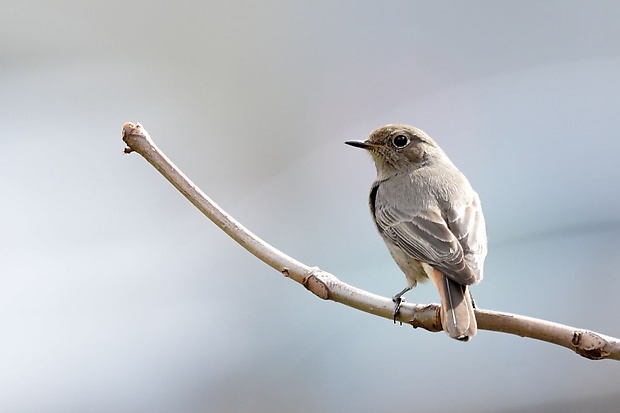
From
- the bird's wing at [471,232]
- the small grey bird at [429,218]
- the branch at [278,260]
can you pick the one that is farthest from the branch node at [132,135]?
the bird's wing at [471,232]

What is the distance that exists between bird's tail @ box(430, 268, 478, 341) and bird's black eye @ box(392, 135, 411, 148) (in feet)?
4.14

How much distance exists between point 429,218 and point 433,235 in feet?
0.54

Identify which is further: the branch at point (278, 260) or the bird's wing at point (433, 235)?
the bird's wing at point (433, 235)

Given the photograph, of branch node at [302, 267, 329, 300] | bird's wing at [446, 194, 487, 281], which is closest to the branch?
branch node at [302, 267, 329, 300]

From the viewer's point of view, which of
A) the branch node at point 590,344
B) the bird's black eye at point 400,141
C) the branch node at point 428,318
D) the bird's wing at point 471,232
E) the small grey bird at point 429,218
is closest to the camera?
the branch node at point 590,344

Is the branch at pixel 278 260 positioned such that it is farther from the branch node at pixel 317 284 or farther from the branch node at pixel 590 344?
the branch node at pixel 590 344

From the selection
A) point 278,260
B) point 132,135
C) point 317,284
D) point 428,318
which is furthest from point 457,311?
point 132,135

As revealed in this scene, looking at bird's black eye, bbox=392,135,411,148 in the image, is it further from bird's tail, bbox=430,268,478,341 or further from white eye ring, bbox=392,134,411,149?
bird's tail, bbox=430,268,478,341

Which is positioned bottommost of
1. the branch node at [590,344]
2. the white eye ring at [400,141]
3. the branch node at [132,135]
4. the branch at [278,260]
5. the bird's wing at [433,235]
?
the branch node at [590,344]

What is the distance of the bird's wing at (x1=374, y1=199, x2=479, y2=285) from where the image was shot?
268 cm

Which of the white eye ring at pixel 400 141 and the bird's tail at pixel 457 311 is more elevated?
the white eye ring at pixel 400 141

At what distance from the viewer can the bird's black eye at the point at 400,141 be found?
3.78 meters

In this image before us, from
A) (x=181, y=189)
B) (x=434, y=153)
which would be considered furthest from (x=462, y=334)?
(x=434, y=153)

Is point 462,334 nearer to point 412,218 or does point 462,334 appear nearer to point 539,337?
point 539,337
